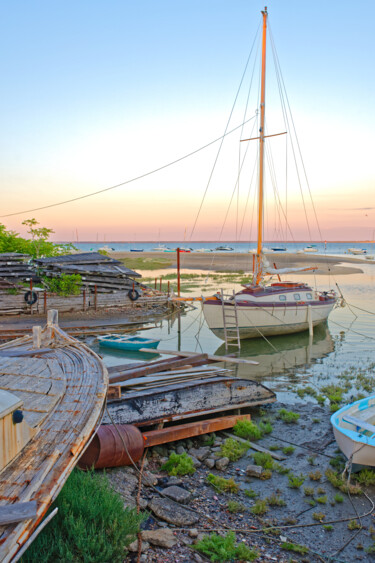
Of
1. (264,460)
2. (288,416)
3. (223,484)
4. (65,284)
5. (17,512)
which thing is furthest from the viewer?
(65,284)

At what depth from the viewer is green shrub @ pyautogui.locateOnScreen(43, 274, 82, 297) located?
28112 millimetres

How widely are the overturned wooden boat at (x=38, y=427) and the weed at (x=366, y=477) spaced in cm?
570

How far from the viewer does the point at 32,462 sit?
5.14 metres

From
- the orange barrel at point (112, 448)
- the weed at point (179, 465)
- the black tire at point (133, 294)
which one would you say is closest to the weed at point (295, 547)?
the weed at point (179, 465)

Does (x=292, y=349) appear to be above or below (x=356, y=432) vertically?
below

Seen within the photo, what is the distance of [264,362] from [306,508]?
12089 millimetres

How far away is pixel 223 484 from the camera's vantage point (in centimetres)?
865

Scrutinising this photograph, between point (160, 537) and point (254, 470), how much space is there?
3196mm

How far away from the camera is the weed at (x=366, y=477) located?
8755 mm

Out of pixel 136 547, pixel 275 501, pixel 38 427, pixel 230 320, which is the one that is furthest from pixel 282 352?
pixel 38 427

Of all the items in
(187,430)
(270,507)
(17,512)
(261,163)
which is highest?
(261,163)

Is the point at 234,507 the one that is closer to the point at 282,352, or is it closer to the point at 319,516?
the point at 319,516

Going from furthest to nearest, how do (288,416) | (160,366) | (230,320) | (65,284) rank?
(65,284)
(230,320)
(160,366)
(288,416)

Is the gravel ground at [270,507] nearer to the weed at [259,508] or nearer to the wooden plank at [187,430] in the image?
Result: the weed at [259,508]
